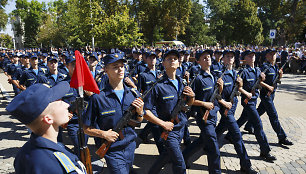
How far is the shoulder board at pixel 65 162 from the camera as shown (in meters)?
1.73

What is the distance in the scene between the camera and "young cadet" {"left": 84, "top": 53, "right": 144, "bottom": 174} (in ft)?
10.6

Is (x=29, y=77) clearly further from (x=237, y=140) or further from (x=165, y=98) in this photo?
(x=237, y=140)

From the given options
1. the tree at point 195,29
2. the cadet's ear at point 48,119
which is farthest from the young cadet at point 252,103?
the tree at point 195,29

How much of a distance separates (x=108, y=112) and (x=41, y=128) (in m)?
1.55

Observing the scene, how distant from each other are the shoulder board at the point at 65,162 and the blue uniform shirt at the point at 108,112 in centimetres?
150

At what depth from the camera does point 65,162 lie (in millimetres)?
1756

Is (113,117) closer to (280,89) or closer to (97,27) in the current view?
(280,89)

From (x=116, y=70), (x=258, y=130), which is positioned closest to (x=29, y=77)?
(x=116, y=70)

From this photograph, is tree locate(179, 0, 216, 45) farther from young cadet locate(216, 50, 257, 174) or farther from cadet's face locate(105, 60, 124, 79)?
cadet's face locate(105, 60, 124, 79)

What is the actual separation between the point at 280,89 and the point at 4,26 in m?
39.1

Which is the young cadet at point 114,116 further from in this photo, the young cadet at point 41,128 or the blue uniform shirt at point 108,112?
the young cadet at point 41,128

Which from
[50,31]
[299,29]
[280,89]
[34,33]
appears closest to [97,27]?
[280,89]

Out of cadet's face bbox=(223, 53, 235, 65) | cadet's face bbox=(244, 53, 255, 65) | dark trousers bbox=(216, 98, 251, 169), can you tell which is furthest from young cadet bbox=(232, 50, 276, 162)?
dark trousers bbox=(216, 98, 251, 169)

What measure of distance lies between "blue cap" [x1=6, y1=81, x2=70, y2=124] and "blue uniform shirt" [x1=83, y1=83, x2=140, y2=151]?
5.16 feet
